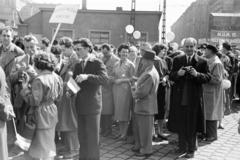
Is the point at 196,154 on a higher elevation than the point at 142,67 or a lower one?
lower

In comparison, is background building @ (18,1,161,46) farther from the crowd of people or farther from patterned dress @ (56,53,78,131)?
patterned dress @ (56,53,78,131)

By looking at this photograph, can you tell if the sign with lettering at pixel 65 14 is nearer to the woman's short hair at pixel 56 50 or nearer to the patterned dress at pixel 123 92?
the woman's short hair at pixel 56 50

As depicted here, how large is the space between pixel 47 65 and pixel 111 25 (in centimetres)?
2558

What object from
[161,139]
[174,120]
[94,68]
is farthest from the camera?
[161,139]

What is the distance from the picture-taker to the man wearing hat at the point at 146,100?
17.8 ft

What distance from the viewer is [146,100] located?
5.55 m

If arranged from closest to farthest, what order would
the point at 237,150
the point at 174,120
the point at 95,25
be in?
the point at 174,120 < the point at 237,150 < the point at 95,25

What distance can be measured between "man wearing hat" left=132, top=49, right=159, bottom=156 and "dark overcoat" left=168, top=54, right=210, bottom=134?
43cm

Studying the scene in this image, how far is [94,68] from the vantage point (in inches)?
189

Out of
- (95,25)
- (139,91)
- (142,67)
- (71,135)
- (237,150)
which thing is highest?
(95,25)

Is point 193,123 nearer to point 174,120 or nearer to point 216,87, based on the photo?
point 174,120

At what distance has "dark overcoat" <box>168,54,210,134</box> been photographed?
5.61 m

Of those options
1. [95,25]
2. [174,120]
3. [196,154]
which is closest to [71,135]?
[174,120]

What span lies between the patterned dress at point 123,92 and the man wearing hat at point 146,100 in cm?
112
